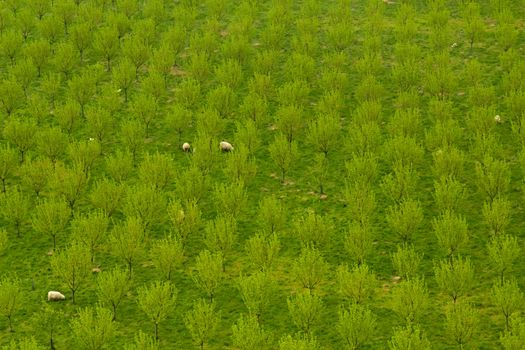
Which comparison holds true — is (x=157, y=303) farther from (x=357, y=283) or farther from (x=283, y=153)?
(x=283, y=153)

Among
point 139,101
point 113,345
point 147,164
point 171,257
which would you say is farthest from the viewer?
point 139,101

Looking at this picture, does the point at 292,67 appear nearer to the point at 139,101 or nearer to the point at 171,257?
the point at 139,101

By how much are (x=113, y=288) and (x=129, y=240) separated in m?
1.31

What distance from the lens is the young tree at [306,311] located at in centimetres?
1255

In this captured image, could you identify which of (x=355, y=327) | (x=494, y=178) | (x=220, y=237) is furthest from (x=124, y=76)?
(x=355, y=327)

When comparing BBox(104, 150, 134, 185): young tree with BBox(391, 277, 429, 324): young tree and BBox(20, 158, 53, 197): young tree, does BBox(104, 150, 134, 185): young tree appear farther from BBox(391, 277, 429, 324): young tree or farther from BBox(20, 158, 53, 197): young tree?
BBox(391, 277, 429, 324): young tree

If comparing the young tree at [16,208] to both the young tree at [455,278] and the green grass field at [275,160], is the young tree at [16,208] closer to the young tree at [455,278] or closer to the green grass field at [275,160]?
the green grass field at [275,160]

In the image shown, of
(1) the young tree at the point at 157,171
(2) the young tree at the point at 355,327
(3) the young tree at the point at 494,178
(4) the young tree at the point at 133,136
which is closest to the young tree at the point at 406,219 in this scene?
(3) the young tree at the point at 494,178

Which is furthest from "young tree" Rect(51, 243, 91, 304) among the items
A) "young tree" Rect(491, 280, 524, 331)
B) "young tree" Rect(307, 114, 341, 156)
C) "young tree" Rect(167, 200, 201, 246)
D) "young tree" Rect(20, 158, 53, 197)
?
"young tree" Rect(491, 280, 524, 331)

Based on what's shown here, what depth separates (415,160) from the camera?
674 inches

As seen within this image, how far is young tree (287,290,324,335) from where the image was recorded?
41.2ft

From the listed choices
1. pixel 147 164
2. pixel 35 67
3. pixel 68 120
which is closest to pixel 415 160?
pixel 147 164

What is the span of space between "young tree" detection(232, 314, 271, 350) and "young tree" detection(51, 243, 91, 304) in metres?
3.07

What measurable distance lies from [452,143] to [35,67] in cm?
1109
